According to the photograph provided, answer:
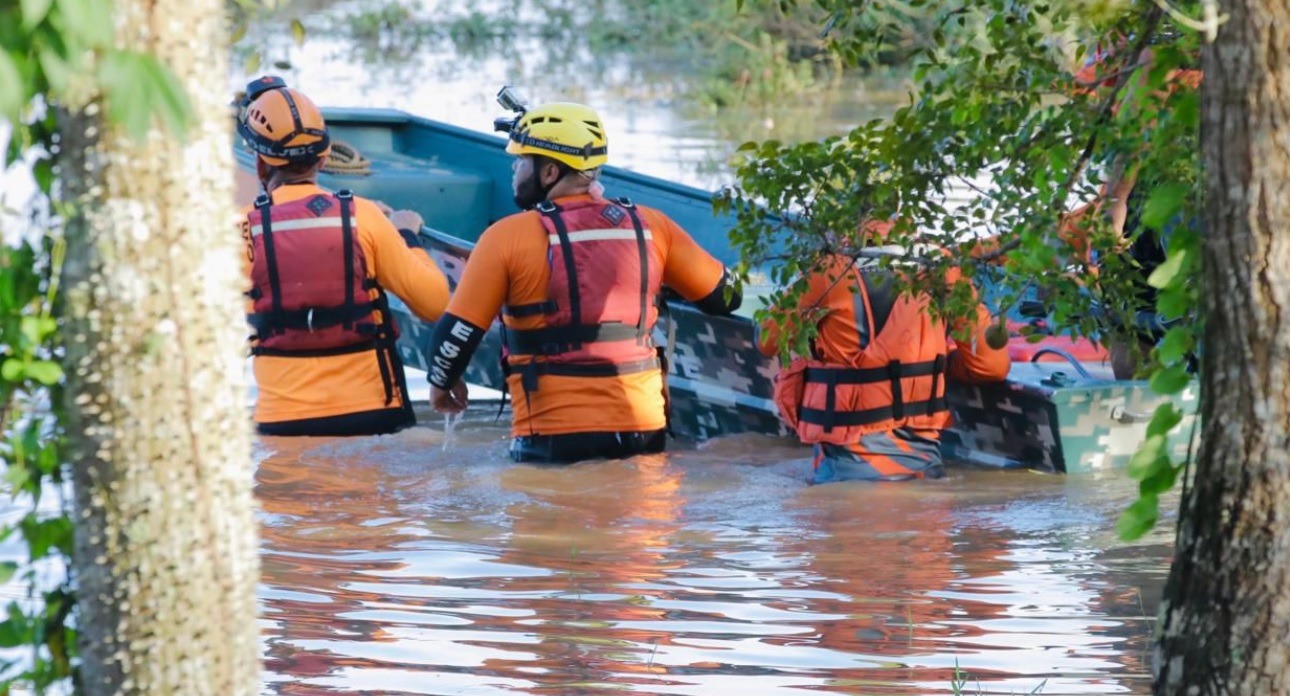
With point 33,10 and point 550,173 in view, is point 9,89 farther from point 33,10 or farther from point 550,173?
point 550,173

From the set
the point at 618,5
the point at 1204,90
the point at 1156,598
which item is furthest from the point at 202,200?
the point at 618,5

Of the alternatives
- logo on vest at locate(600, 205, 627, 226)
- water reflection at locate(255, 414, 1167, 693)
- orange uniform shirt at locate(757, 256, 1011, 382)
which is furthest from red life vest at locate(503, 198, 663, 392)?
orange uniform shirt at locate(757, 256, 1011, 382)

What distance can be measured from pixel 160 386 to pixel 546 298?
4247 mm

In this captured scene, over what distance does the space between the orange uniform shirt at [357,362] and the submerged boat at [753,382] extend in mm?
1028

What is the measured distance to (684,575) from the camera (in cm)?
606

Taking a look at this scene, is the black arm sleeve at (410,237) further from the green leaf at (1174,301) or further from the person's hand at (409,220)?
the green leaf at (1174,301)

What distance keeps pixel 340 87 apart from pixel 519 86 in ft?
7.11

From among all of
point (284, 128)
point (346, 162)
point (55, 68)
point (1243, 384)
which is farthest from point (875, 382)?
point (346, 162)

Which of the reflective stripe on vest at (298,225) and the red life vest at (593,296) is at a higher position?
the reflective stripe on vest at (298,225)

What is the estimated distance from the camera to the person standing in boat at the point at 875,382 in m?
6.73

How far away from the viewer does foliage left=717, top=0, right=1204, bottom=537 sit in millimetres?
3936

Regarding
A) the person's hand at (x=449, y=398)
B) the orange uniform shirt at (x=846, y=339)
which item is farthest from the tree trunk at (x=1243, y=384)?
the person's hand at (x=449, y=398)

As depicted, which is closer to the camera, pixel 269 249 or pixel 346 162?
pixel 269 249

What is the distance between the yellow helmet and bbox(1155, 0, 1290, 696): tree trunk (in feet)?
13.0
